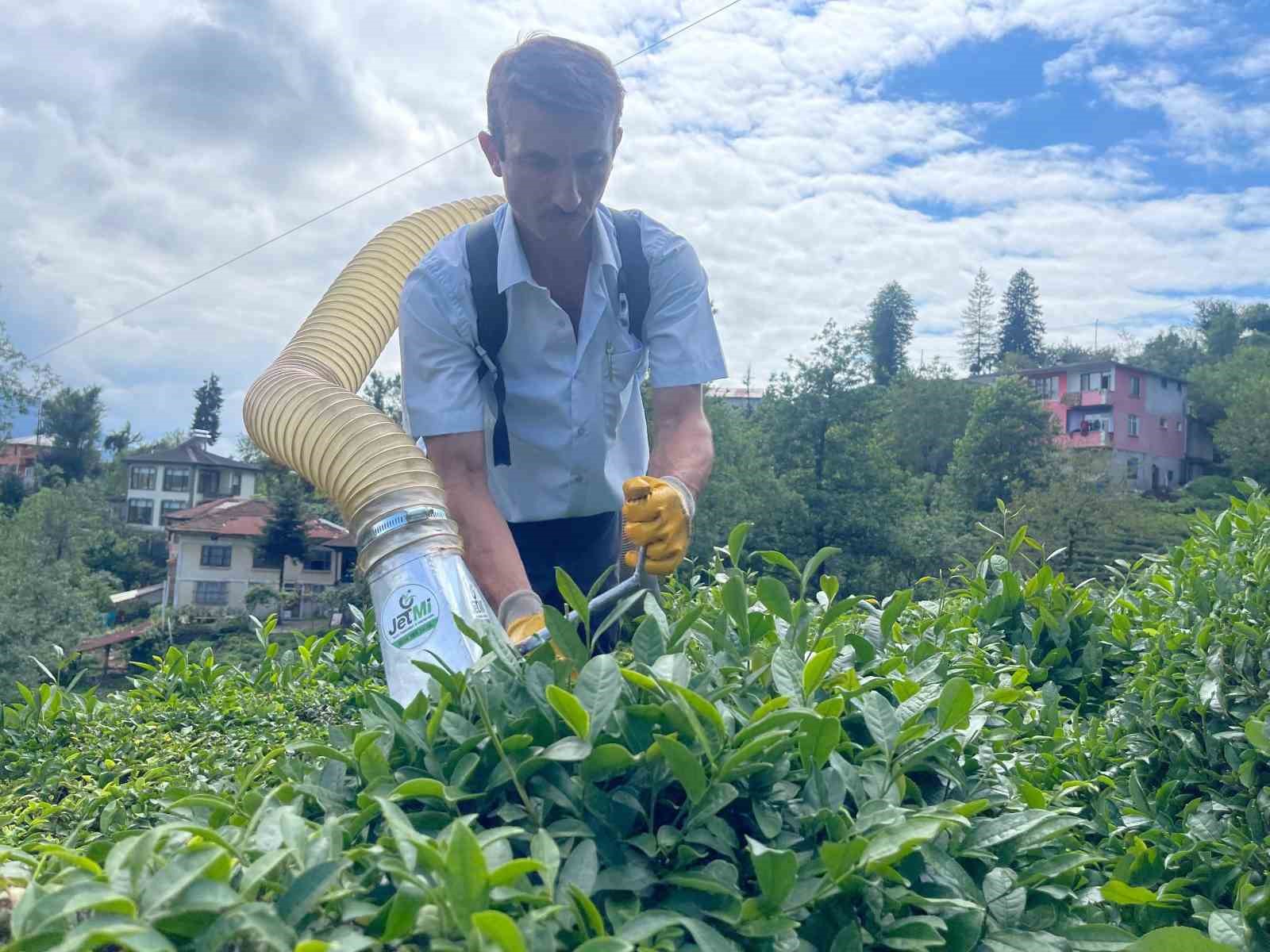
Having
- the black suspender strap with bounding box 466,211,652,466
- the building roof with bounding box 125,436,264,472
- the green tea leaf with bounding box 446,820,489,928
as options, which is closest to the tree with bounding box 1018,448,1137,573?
the black suspender strap with bounding box 466,211,652,466

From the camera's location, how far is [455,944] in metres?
0.95

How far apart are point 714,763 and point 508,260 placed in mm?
2118

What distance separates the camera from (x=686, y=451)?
10.2 ft

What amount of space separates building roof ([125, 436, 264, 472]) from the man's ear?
60.7 m

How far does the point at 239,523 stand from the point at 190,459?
51.7 feet

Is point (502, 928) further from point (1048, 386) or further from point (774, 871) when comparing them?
point (1048, 386)

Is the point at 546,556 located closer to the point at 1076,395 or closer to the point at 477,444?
the point at 477,444

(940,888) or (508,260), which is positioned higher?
(508,260)

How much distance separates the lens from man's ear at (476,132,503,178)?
121 inches

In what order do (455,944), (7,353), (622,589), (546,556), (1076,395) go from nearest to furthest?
(455,944)
(622,589)
(546,556)
(7,353)
(1076,395)

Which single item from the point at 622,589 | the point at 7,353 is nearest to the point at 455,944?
the point at 622,589

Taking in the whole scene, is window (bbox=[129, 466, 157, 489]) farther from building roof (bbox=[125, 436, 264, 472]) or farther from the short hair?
the short hair

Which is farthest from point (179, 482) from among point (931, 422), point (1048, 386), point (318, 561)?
point (1048, 386)

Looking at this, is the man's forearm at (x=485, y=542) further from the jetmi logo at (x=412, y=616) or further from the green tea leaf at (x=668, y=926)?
the green tea leaf at (x=668, y=926)
